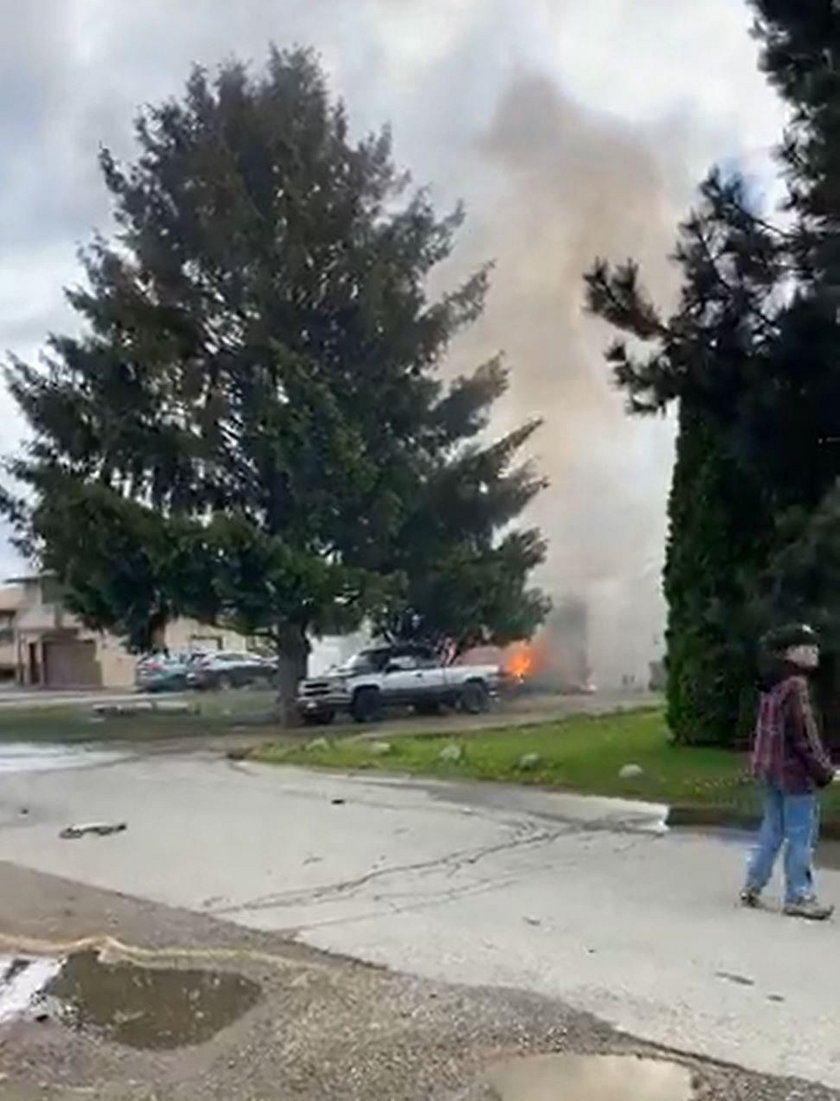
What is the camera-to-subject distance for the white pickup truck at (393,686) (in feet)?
88.7

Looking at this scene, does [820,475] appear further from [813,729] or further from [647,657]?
[647,657]

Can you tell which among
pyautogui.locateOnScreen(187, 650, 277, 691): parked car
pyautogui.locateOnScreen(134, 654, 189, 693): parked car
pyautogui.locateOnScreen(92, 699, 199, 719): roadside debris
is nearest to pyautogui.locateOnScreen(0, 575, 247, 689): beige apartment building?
pyautogui.locateOnScreen(134, 654, 189, 693): parked car

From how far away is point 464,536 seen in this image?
28984mm

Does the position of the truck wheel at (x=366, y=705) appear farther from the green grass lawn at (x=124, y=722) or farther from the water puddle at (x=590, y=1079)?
the water puddle at (x=590, y=1079)

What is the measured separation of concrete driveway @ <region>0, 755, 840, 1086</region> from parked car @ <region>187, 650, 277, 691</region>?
31.8 metres

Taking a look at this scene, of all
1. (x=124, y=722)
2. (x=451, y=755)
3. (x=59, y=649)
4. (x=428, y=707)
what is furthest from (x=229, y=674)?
(x=451, y=755)

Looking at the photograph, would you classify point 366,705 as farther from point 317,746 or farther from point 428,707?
point 317,746

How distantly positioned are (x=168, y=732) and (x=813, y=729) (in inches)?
748

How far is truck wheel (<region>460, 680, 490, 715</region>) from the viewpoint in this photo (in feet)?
94.2

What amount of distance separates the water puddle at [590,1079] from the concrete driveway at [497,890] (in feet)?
1.00

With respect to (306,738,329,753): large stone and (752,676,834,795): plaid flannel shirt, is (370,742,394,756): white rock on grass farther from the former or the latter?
(752,676,834,795): plaid flannel shirt

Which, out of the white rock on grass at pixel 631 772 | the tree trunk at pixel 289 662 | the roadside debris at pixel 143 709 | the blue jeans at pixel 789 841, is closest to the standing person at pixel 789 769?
the blue jeans at pixel 789 841

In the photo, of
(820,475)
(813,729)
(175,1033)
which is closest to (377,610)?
(820,475)

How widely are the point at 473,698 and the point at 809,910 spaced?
847 inches
